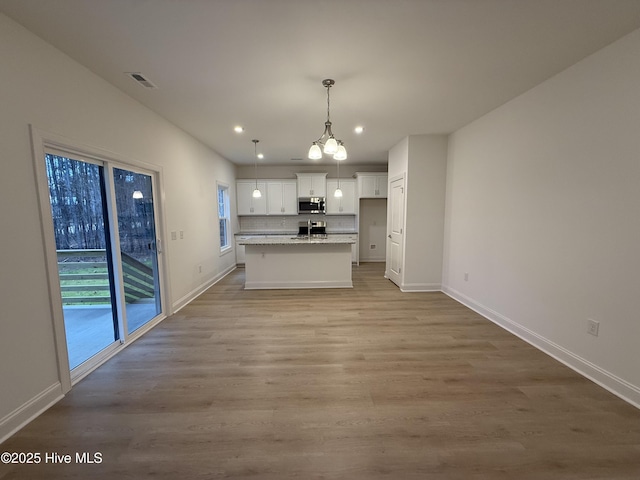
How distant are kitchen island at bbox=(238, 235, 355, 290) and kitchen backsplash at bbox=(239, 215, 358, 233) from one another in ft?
7.74

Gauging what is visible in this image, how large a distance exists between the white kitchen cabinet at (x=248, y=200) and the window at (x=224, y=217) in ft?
1.84

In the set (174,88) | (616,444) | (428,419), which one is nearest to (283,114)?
(174,88)

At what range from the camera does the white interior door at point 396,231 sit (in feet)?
15.5

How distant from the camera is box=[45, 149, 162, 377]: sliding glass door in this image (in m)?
2.21

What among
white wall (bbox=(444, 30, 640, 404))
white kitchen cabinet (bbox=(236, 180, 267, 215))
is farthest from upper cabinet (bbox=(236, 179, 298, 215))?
white wall (bbox=(444, 30, 640, 404))

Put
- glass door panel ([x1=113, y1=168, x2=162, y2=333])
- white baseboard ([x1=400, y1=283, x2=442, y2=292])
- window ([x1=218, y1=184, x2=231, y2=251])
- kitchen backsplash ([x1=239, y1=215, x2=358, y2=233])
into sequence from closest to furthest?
glass door panel ([x1=113, y1=168, x2=162, y2=333])
white baseboard ([x1=400, y1=283, x2=442, y2=292])
window ([x1=218, y1=184, x2=231, y2=251])
kitchen backsplash ([x1=239, y1=215, x2=358, y2=233])

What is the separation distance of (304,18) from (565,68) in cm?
239

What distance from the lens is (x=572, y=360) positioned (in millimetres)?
2334

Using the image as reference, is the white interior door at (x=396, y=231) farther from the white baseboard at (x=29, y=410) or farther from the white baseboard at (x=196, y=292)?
the white baseboard at (x=29, y=410)

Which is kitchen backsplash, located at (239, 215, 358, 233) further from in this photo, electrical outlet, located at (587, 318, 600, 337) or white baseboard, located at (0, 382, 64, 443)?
white baseboard, located at (0, 382, 64, 443)

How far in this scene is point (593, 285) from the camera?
2.15 meters

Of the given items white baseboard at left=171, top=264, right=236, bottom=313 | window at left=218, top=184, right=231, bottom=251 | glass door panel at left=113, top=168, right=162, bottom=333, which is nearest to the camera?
glass door panel at left=113, top=168, right=162, bottom=333

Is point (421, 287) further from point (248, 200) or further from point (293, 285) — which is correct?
point (248, 200)

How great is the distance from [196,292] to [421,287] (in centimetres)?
395
